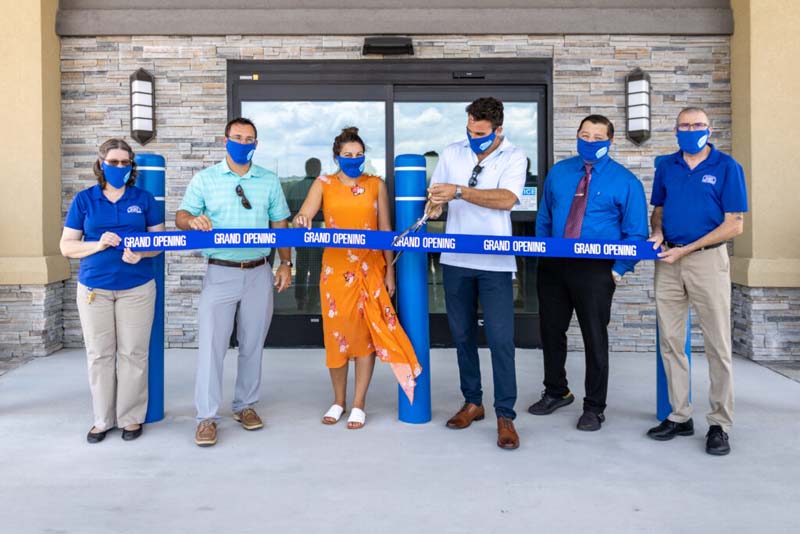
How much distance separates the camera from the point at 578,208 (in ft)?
13.6

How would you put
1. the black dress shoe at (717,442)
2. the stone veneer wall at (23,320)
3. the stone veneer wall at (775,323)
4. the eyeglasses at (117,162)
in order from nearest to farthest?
the black dress shoe at (717,442)
the eyeglasses at (117,162)
the stone veneer wall at (775,323)
the stone veneer wall at (23,320)

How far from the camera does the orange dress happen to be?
13.5 ft

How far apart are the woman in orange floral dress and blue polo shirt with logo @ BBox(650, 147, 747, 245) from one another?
1572 millimetres

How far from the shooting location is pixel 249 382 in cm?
423

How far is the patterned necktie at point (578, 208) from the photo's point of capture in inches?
162

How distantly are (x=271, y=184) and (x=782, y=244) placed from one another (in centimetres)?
431

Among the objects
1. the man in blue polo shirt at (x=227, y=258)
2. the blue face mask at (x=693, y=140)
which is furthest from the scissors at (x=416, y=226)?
the blue face mask at (x=693, y=140)

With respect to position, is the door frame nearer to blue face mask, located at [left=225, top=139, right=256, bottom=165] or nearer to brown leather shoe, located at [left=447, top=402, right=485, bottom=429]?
brown leather shoe, located at [left=447, top=402, right=485, bottom=429]

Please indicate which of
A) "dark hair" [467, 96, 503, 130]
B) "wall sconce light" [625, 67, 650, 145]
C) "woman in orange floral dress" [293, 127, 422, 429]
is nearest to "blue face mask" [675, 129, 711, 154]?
"dark hair" [467, 96, 503, 130]

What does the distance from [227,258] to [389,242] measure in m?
0.90

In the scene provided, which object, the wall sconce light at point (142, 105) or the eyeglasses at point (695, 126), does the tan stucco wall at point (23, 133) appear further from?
the eyeglasses at point (695, 126)

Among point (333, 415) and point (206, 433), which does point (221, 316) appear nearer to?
point (206, 433)

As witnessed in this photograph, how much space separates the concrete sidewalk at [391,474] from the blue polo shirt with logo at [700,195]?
115 cm

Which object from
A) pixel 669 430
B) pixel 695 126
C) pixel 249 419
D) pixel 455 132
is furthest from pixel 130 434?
pixel 455 132
